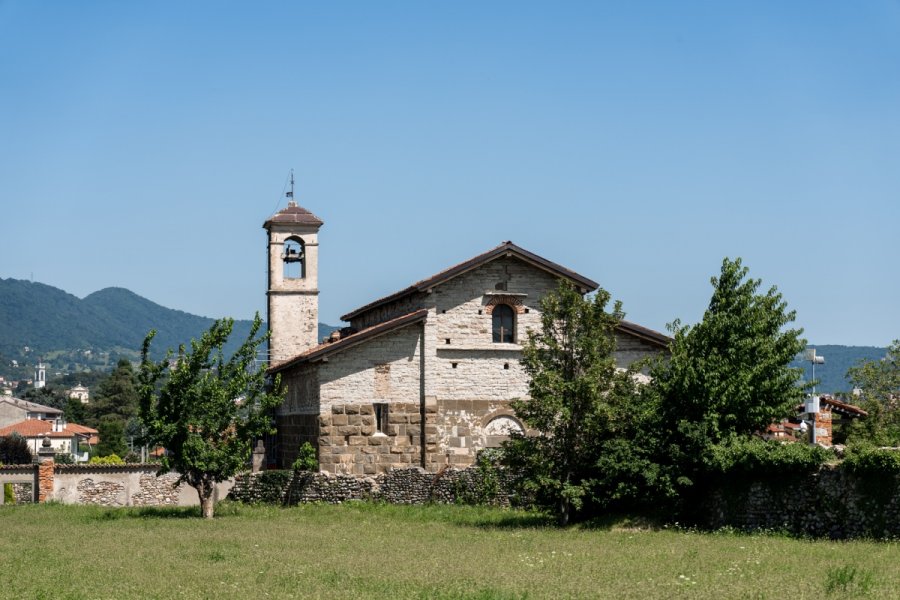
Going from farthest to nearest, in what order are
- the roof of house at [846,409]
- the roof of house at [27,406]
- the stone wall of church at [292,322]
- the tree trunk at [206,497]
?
the roof of house at [27,406] → the roof of house at [846,409] → the stone wall of church at [292,322] → the tree trunk at [206,497]

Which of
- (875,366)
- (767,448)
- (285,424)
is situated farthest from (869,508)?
(875,366)

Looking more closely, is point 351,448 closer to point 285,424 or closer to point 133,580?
point 285,424

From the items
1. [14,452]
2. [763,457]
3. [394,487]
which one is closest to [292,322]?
[394,487]

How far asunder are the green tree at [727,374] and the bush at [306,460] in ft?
38.6

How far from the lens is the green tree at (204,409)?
120ft

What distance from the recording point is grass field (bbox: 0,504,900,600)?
19.2 metres

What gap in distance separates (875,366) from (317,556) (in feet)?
147

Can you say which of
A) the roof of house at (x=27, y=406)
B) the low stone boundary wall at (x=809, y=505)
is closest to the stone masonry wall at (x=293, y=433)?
the low stone boundary wall at (x=809, y=505)

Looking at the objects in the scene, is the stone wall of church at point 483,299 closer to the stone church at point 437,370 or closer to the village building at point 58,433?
the stone church at point 437,370

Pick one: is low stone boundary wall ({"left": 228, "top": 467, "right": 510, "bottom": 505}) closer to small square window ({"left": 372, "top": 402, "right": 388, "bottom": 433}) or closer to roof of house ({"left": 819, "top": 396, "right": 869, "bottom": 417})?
small square window ({"left": 372, "top": 402, "right": 388, "bottom": 433})

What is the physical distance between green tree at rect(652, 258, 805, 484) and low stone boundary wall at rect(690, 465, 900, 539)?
A: 108cm

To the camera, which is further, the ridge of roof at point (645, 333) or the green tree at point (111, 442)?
the green tree at point (111, 442)

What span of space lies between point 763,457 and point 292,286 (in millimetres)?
25817

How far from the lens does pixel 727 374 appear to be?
32.8 meters
